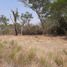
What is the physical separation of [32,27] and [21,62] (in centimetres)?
3084

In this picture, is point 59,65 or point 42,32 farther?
point 42,32

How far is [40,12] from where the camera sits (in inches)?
1865

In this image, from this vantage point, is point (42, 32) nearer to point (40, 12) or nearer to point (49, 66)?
point (40, 12)

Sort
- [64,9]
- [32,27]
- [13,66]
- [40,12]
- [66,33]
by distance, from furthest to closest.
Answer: [40,12], [32,27], [66,33], [64,9], [13,66]

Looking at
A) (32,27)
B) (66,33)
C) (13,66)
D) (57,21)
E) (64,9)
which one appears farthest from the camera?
(32,27)

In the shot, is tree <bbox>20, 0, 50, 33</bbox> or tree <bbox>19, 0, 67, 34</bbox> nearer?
tree <bbox>19, 0, 67, 34</bbox>

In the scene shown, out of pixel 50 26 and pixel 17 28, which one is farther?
pixel 17 28

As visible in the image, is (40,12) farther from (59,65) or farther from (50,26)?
(59,65)

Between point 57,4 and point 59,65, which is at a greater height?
point 57,4

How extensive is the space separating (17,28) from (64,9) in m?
11.8

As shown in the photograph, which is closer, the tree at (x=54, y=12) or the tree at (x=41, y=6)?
the tree at (x=54, y=12)

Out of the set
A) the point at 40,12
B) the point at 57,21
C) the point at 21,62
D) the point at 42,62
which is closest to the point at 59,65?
the point at 42,62

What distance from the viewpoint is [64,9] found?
3152cm

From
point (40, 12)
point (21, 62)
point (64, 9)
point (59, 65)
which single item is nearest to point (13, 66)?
point (21, 62)
